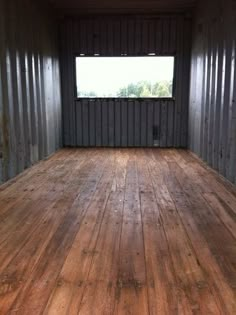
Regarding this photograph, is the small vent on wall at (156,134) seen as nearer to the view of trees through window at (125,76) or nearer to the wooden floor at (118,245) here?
the view of trees through window at (125,76)

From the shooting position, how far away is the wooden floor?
1.92m

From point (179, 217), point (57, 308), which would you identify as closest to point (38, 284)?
point (57, 308)

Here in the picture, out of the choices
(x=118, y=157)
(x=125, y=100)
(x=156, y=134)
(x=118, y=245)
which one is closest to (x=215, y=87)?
(x=118, y=157)

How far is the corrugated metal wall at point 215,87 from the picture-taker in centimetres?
455

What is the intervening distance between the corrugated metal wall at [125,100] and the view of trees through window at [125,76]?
15 centimetres

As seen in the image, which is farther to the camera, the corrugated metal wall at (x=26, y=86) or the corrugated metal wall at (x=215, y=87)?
the corrugated metal wall at (x=26, y=86)

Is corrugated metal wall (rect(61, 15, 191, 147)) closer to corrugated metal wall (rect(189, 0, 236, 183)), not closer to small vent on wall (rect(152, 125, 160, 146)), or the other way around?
small vent on wall (rect(152, 125, 160, 146))

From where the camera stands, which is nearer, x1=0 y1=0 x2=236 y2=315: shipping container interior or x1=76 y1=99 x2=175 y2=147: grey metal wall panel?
x1=0 y1=0 x2=236 y2=315: shipping container interior

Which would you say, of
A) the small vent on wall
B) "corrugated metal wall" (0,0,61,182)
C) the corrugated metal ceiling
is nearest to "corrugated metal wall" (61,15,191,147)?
the small vent on wall

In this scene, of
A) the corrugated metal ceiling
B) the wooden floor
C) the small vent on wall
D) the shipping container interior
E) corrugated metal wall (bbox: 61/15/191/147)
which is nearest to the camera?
the wooden floor

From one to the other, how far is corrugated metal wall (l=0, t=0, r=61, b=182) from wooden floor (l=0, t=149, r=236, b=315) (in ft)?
2.14

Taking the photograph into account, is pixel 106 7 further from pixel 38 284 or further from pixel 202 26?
pixel 38 284

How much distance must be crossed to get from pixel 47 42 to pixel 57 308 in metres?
5.84

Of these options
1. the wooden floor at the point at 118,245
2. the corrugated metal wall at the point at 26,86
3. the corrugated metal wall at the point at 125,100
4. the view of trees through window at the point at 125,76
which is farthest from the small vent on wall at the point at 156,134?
the wooden floor at the point at 118,245
